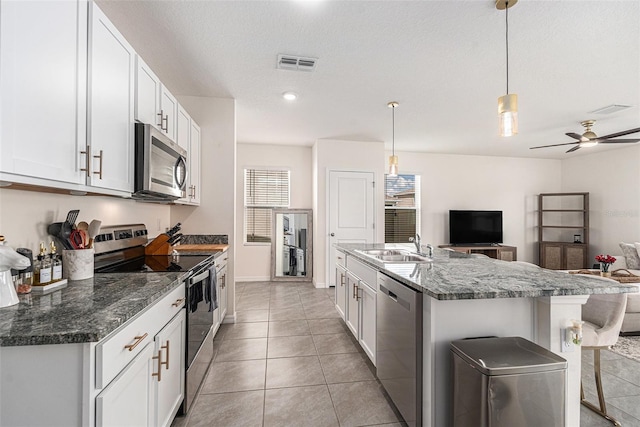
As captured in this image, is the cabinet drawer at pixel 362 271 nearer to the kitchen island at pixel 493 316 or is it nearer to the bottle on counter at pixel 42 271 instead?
the kitchen island at pixel 493 316

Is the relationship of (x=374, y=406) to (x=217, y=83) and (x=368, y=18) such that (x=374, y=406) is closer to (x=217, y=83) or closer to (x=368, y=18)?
(x=368, y=18)

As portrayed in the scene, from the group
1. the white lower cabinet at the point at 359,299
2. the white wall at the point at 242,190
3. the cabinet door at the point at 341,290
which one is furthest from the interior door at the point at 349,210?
the white lower cabinet at the point at 359,299

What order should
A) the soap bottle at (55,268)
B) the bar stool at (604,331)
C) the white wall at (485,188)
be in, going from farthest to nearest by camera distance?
the white wall at (485,188)
the bar stool at (604,331)
the soap bottle at (55,268)

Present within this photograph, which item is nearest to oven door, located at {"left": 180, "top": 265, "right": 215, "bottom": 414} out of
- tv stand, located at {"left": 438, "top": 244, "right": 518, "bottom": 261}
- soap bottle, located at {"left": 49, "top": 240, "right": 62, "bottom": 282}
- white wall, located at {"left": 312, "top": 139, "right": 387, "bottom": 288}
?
soap bottle, located at {"left": 49, "top": 240, "right": 62, "bottom": 282}

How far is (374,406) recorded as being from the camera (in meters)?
1.95

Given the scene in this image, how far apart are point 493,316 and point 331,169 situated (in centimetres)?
399

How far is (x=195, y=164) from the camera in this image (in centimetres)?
320

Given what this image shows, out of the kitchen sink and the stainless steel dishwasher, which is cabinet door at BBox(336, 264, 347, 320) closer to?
the kitchen sink

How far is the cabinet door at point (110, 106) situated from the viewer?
141cm

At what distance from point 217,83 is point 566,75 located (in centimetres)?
347

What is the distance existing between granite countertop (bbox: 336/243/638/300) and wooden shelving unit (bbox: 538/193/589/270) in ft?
18.1

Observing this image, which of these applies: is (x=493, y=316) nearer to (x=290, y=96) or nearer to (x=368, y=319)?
(x=368, y=319)

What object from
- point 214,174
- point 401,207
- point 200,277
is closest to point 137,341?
point 200,277

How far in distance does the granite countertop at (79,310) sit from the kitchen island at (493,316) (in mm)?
1307
